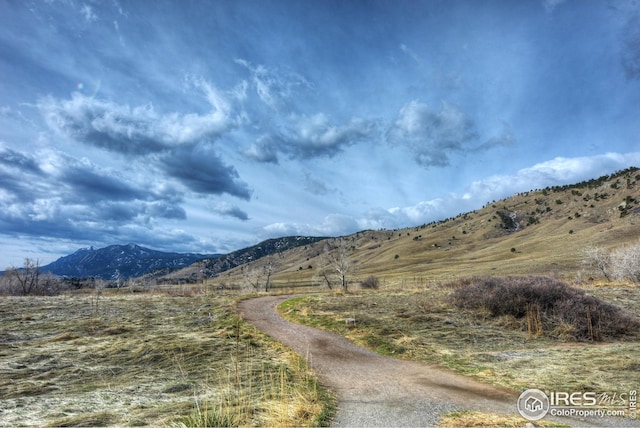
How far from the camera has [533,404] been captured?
8219 millimetres

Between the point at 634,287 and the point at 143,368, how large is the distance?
38.0m

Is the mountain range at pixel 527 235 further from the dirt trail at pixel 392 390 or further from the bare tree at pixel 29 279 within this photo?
the dirt trail at pixel 392 390

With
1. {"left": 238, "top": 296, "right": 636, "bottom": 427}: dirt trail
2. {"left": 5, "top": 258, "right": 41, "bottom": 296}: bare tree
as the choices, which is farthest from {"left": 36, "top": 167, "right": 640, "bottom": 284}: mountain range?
{"left": 238, "top": 296, "right": 636, "bottom": 427}: dirt trail

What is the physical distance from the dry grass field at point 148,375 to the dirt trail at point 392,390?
0.80 m

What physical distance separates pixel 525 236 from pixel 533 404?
120454 mm

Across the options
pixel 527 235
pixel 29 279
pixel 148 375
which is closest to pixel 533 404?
pixel 148 375

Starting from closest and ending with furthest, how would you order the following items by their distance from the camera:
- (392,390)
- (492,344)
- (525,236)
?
(392,390) → (492,344) → (525,236)

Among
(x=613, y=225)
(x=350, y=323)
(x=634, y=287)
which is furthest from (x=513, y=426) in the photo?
(x=613, y=225)

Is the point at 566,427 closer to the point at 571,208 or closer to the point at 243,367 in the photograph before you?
the point at 243,367

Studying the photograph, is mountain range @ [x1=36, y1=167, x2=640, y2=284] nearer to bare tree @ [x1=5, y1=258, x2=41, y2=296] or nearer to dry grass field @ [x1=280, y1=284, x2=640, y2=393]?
bare tree @ [x1=5, y1=258, x2=41, y2=296]

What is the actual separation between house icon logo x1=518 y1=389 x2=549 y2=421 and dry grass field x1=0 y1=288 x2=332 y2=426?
177 inches

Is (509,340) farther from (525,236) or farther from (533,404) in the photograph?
(525,236)

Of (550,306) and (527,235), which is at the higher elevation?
(527,235)

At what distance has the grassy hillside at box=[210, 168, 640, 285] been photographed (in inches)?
2837
